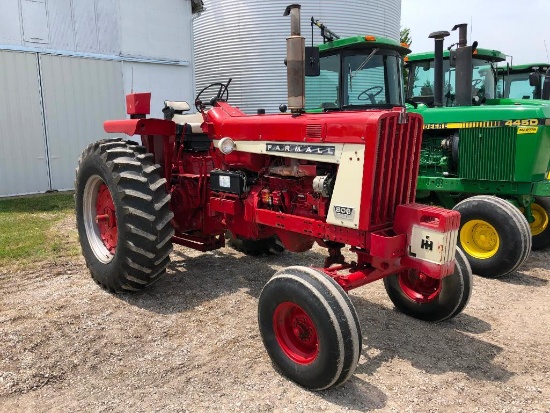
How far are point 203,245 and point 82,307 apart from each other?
121 cm

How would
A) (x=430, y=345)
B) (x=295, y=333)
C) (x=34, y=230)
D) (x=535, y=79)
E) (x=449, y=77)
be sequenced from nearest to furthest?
1. (x=295, y=333)
2. (x=430, y=345)
3. (x=34, y=230)
4. (x=449, y=77)
5. (x=535, y=79)

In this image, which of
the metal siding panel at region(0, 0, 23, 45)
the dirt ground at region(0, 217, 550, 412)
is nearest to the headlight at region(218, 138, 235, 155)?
the dirt ground at region(0, 217, 550, 412)

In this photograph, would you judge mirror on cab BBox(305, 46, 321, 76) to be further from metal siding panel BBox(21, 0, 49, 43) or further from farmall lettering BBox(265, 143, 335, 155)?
metal siding panel BBox(21, 0, 49, 43)

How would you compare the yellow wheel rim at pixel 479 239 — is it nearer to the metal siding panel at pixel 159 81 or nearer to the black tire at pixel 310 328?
the black tire at pixel 310 328

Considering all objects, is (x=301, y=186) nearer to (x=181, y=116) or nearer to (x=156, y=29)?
(x=181, y=116)

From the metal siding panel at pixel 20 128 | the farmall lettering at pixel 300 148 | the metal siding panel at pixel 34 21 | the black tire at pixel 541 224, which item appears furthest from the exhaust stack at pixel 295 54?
the metal siding panel at pixel 34 21

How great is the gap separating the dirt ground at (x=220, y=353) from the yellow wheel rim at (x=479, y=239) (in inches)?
21.2

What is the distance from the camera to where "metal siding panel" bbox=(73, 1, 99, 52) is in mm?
10805

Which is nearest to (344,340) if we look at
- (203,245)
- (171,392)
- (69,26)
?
(171,392)

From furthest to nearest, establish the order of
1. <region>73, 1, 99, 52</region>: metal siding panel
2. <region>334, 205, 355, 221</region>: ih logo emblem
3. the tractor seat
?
<region>73, 1, 99, 52</region>: metal siding panel → the tractor seat → <region>334, 205, 355, 221</region>: ih logo emblem

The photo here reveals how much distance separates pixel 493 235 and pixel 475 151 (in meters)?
1.16

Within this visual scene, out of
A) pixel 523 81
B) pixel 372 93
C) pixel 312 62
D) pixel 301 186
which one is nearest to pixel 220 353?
pixel 301 186

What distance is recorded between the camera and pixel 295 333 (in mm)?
3111

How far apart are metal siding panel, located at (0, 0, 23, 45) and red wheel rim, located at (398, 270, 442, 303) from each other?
30.7ft
